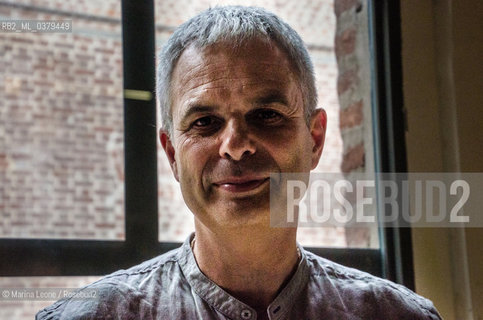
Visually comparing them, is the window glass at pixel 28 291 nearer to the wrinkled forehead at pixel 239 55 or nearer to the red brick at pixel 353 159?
the wrinkled forehead at pixel 239 55

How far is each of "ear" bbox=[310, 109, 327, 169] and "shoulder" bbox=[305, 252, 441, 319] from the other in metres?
0.21

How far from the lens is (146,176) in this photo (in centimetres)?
139

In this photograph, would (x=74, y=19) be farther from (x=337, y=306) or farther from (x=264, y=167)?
(x=337, y=306)

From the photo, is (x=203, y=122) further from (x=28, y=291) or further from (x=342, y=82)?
(x=342, y=82)

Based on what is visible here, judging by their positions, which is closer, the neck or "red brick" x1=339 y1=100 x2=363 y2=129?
the neck

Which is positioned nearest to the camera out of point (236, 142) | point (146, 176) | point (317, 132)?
point (236, 142)

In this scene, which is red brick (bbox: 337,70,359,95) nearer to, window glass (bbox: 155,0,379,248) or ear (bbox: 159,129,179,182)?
window glass (bbox: 155,0,379,248)

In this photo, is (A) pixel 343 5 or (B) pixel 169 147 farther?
(A) pixel 343 5

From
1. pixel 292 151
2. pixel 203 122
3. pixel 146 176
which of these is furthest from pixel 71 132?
pixel 292 151

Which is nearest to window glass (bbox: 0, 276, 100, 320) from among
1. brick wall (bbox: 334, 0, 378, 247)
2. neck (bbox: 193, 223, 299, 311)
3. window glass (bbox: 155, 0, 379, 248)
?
neck (bbox: 193, 223, 299, 311)

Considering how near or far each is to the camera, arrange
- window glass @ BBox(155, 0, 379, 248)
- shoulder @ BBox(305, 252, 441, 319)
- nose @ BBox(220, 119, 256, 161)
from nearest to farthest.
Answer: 1. nose @ BBox(220, 119, 256, 161)
2. shoulder @ BBox(305, 252, 441, 319)
3. window glass @ BBox(155, 0, 379, 248)

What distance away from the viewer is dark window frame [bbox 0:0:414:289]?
129cm

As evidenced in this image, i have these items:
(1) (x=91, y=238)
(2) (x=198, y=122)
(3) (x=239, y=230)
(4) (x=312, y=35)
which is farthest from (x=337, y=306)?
(4) (x=312, y=35)

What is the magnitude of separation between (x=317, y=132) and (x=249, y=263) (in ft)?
0.91
